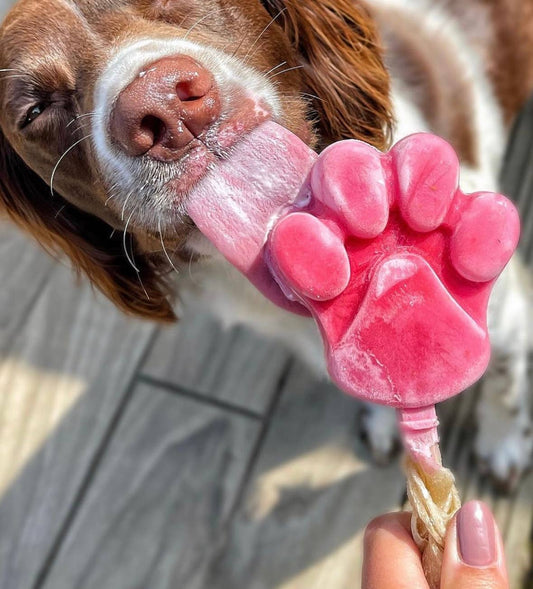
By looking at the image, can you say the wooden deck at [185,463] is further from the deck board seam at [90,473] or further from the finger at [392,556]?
the finger at [392,556]

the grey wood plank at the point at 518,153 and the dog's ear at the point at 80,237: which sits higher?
the grey wood plank at the point at 518,153

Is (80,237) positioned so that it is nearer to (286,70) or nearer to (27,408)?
(286,70)

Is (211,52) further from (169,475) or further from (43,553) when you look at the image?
(43,553)

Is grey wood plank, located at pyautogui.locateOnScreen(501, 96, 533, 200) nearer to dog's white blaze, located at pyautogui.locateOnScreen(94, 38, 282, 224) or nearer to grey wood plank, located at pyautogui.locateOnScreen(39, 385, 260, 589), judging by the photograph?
grey wood plank, located at pyautogui.locateOnScreen(39, 385, 260, 589)

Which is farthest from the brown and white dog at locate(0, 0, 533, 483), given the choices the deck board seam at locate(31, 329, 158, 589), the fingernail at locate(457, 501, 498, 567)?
the fingernail at locate(457, 501, 498, 567)

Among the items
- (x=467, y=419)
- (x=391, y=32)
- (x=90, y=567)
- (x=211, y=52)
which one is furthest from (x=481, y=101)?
(x=90, y=567)

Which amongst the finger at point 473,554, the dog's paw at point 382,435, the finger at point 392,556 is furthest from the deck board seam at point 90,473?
the finger at point 473,554
